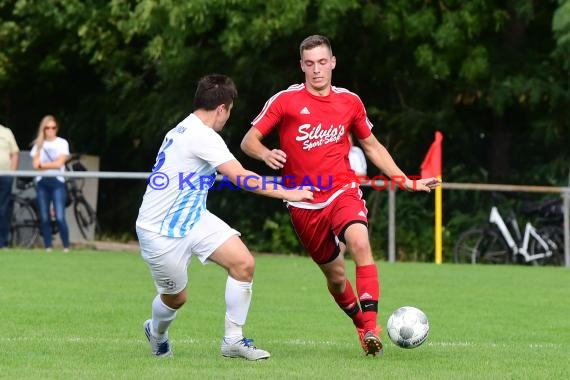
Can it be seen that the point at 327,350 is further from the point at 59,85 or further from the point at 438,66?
the point at 59,85

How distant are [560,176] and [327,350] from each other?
43.4ft

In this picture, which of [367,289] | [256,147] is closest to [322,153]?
[256,147]

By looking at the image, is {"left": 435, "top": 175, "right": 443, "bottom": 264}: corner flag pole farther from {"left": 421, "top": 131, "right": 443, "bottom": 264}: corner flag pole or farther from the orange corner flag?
the orange corner flag

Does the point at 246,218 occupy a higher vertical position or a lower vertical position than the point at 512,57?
lower

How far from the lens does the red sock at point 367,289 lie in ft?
28.1

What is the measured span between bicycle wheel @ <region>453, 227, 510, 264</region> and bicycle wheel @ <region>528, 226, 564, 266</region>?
39cm

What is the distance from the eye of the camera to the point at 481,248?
19.8 meters

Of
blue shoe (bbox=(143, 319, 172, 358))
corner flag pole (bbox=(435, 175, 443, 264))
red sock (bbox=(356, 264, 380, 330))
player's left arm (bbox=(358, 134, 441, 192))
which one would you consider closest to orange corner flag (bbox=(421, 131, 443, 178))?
corner flag pole (bbox=(435, 175, 443, 264))

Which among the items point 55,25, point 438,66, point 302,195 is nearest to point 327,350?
point 302,195

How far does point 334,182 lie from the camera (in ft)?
29.6

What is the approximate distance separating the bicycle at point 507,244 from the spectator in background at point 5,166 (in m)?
6.46

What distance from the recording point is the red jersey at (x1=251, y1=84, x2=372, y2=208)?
9.01 metres

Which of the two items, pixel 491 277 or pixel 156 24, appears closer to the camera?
pixel 491 277

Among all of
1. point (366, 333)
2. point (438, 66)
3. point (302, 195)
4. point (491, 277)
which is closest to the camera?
point (302, 195)
